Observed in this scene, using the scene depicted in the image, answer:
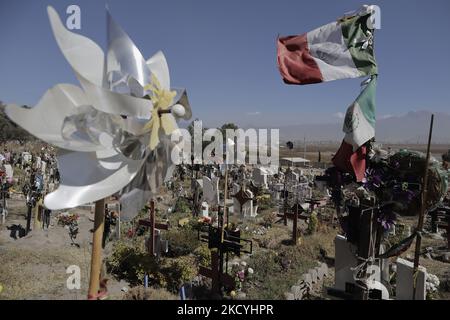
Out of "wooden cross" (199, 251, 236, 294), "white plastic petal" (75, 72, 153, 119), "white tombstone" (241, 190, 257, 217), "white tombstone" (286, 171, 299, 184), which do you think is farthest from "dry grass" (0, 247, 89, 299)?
"white tombstone" (286, 171, 299, 184)

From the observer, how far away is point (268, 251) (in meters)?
9.77

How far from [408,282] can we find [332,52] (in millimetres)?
4259

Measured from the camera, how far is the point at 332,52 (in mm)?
6023

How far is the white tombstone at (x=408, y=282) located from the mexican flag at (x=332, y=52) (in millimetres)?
3463

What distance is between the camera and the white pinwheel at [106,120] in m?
3.39

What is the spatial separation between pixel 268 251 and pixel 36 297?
5890mm

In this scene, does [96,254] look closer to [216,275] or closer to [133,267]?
[216,275]

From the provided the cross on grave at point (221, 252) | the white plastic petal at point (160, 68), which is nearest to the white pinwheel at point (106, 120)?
the white plastic petal at point (160, 68)

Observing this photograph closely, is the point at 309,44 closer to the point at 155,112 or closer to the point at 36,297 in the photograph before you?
the point at 155,112

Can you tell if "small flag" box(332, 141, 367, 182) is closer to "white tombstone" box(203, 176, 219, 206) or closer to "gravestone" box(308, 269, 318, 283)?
"gravestone" box(308, 269, 318, 283)

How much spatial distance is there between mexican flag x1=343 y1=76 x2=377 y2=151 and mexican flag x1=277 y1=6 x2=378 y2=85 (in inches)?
18.1

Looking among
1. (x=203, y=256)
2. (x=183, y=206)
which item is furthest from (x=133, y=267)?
(x=183, y=206)

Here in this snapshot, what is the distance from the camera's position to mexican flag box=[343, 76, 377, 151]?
17.7 ft

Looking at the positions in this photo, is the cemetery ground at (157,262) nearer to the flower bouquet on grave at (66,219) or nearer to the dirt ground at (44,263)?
Answer: the dirt ground at (44,263)
